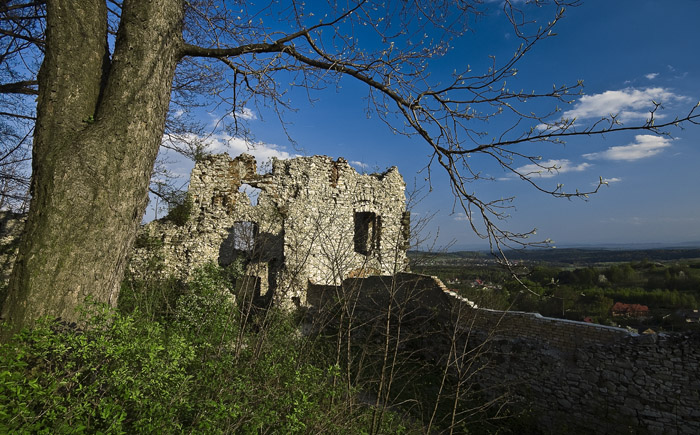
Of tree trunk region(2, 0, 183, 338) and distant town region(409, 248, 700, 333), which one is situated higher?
tree trunk region(2, 0, 183, 338)

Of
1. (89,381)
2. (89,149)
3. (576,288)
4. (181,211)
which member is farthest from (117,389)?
(576,288)

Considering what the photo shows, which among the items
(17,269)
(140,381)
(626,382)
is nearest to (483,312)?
(626,382)

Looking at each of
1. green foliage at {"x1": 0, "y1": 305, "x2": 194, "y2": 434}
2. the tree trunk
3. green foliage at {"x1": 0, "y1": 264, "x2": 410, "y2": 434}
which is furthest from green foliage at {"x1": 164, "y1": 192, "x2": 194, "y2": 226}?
green foliage at {"x1": 0, "y1": 305, "x2": 194, "y2": 434}

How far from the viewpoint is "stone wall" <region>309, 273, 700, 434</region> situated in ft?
21.0

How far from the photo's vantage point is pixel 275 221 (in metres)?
12.0

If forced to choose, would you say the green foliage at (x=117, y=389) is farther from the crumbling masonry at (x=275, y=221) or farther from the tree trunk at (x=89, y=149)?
the crumbling masonry at (x=275, y=221)

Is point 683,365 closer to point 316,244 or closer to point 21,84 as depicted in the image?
point 316,244

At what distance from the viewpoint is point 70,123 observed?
2.88 metres

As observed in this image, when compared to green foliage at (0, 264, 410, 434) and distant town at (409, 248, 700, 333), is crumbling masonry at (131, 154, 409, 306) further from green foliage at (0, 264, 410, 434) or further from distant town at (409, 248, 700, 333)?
green foliage at (0, 264, 410, 434)

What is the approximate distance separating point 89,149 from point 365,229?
11841mm

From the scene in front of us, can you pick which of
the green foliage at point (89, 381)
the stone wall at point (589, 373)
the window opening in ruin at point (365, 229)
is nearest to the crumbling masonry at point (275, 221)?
the window opening in ruin at point (365, 229)

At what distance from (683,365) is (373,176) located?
1001 centimetres

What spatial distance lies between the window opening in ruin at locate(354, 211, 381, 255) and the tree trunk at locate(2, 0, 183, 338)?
11151mm

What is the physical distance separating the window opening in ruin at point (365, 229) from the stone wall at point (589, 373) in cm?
553
